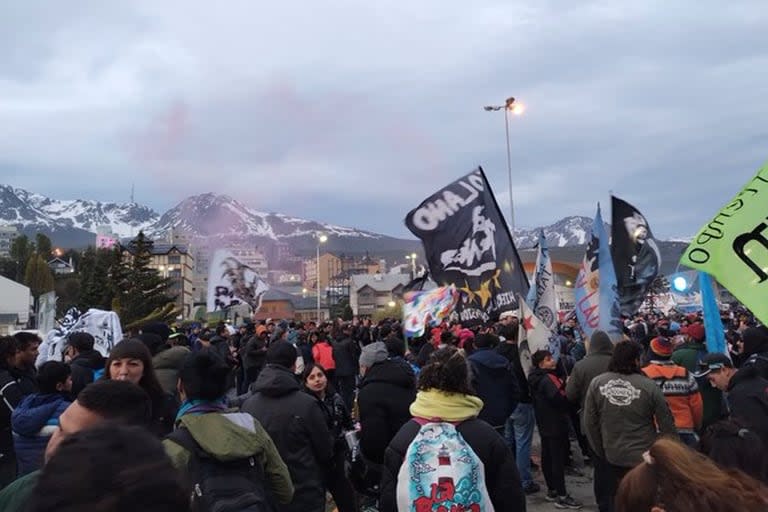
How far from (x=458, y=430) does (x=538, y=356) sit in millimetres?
4039

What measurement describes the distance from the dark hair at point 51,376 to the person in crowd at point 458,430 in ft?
8.49

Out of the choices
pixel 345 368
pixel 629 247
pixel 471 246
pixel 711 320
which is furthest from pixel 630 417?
pixel 345 368

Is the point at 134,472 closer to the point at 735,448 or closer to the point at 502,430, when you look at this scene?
the point at 735,448

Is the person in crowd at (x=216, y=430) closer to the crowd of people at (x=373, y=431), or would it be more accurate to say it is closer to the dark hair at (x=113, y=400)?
the crowd of people at (x=373, y=431)

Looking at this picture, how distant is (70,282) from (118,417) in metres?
Answer: 93.7

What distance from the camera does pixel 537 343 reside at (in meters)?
7.32

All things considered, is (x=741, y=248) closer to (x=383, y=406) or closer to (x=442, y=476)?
(x=442, y=476)

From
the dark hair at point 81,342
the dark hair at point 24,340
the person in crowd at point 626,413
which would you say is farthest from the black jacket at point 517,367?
the dark hair at point 24,340

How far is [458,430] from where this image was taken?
139 inches

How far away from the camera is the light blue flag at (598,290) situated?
312 inches

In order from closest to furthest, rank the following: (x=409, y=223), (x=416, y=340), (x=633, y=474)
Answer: (x=633, y=474) → (x=409, y=223) → (x=416, y=340)

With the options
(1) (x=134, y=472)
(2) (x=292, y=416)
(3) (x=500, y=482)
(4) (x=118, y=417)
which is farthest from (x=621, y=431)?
(1) (x=134, y=472)

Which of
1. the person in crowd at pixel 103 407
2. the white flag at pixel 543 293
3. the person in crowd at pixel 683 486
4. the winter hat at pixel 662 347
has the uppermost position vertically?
the white flag at pixel 543 293

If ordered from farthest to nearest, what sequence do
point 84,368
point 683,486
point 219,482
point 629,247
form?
1. point 629,247
2. point 84,368
3. point 219,482
4. point 683,486
